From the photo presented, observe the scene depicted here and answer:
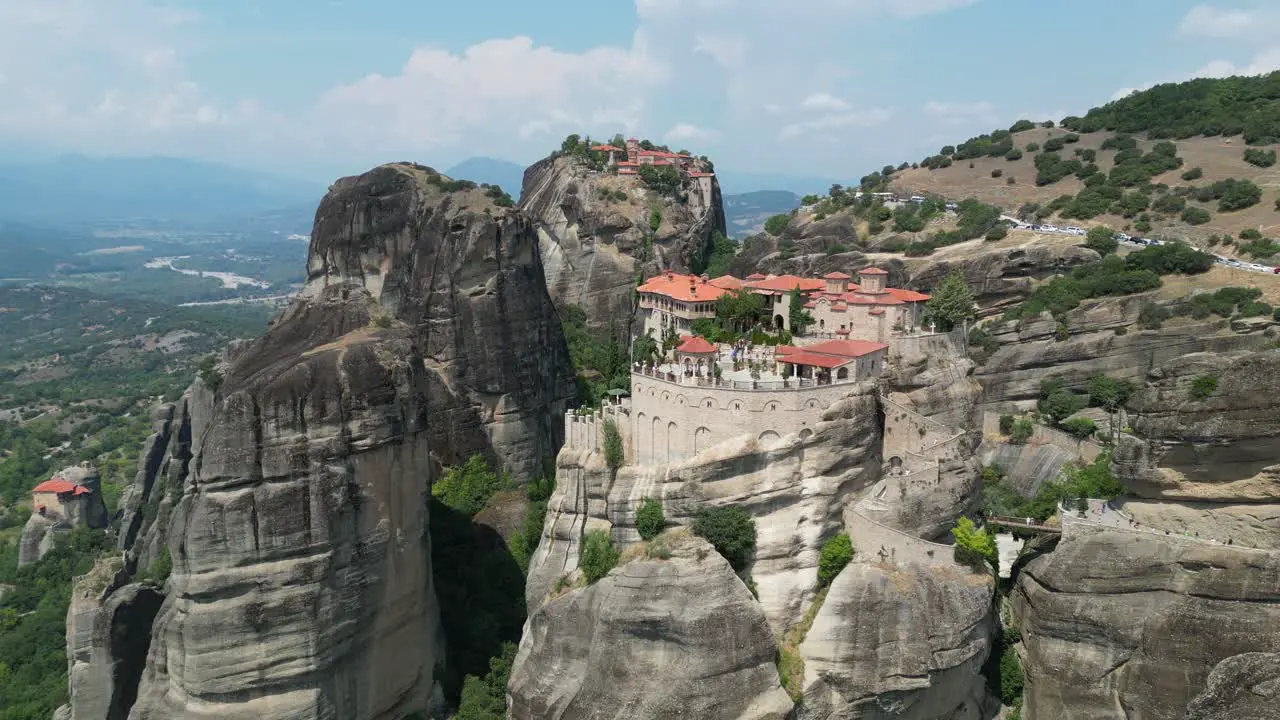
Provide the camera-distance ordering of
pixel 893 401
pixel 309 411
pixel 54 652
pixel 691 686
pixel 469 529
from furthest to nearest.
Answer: pixel 54 652
pixel 469 529
pixel 893 401
pixel 309 411
pixel 691 686

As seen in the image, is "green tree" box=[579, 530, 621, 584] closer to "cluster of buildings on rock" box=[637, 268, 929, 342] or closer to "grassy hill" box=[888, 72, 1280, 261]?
"cluster of buildings on rock" box=[637, 268, 929, 342]

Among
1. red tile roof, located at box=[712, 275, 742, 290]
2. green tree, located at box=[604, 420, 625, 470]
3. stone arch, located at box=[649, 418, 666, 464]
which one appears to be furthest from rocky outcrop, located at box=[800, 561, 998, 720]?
red tile roof, located at box=[712, 275, 742, 290]

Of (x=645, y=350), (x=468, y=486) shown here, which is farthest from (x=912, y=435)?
(x=468, y=486)

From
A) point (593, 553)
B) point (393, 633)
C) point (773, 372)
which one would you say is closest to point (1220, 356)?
point (773, 372)

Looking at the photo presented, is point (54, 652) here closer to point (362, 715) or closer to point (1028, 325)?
point (362, 715)

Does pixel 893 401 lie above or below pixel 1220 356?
below

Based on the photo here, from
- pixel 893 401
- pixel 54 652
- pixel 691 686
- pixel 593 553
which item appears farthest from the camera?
pixel 54 652

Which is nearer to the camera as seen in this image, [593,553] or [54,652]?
[593,553]
